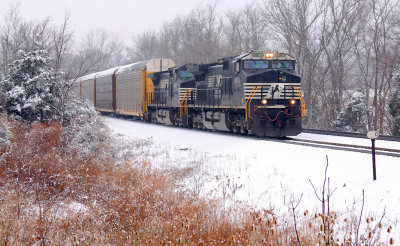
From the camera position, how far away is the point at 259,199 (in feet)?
28.6

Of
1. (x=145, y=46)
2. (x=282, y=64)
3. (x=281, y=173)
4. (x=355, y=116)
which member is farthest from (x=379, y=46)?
(x=145, y=46)

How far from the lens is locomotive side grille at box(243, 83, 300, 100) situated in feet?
53.3

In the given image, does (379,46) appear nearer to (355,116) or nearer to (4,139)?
(355,116)

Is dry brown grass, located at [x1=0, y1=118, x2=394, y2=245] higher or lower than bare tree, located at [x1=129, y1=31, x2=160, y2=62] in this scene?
lower

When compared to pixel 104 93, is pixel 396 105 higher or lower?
lower

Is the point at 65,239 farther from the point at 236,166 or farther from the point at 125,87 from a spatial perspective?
the point at 125,87

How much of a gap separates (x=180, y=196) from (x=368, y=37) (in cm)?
2515

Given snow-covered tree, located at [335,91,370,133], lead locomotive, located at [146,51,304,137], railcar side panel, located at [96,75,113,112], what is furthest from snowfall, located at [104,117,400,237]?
railcar side panel, located at [96,75,113,112]

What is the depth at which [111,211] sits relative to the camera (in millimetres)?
8188

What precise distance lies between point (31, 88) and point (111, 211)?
9979mm

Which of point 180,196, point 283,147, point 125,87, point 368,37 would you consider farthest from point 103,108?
point 180,196

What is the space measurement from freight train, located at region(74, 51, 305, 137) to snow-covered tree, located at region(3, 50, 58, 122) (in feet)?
21.9

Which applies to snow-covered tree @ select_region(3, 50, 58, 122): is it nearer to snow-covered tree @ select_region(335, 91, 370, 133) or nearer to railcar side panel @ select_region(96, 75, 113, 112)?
snow-covered tree @ select_region(335, 91, 370, 133)

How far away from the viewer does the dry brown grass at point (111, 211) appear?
6.48 m
